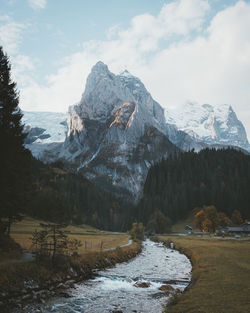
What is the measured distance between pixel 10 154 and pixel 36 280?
14.7 m

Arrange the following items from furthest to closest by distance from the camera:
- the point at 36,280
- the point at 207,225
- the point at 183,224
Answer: the point at 183,224 → the point at 207,225 → the point at 36,280

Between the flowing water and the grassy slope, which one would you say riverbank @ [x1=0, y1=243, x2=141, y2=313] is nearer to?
the flowing water

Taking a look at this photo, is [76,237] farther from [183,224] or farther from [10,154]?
[183,224]

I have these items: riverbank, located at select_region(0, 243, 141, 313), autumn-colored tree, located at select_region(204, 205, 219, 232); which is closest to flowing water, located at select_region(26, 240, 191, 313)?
riverbank, located at select_region(0, 243, 141, 313)

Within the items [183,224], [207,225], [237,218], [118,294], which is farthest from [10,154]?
[183,224]

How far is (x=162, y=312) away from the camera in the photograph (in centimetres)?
1931

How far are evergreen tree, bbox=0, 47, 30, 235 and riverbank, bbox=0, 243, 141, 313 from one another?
30.3 feet

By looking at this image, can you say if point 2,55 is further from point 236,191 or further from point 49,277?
point 236,191

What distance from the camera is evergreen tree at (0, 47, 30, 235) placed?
30625 millimetres

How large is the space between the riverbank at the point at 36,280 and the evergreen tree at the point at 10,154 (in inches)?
364

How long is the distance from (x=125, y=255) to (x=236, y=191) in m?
141

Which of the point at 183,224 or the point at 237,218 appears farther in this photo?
the point at 183,224

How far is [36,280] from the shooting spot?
25.0 metres

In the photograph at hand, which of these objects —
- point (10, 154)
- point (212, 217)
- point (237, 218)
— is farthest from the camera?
point (237, 218)
